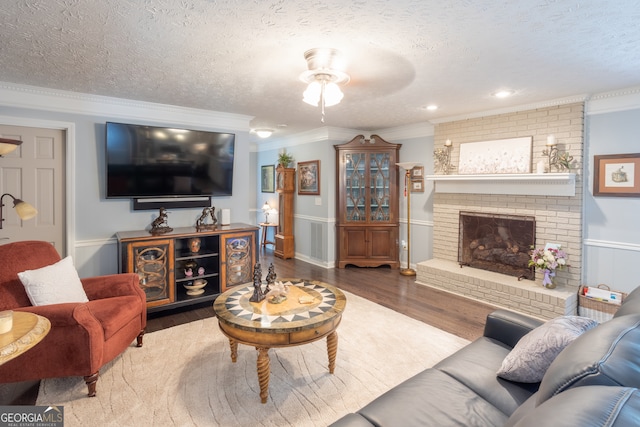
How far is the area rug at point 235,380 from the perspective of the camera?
2023mm

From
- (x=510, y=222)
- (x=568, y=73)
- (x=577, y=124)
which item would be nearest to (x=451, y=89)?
(x=568, y=73)

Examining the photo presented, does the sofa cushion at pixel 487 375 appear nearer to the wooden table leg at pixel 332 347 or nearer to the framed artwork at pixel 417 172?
the wooden table leg at pixel 332 347

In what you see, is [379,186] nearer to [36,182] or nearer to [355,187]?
[355,187]

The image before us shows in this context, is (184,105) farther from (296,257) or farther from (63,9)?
(296,257)

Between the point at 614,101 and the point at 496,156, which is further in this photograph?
the point at 496,156

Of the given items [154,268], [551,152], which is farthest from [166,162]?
[551,152]

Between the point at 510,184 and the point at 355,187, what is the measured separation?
2.35 meters

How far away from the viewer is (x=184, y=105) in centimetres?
402

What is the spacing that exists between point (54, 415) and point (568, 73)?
179 inches

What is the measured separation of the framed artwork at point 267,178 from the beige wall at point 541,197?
376 centimetres

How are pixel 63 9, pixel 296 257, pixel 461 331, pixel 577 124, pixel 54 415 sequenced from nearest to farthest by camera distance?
pixel 63 9 → pixel 54 415 → pixel 461 331 → pixel 577 124 → pixel 296 257

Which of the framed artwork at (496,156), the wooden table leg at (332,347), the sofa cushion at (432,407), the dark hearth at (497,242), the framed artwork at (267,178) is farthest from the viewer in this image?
the framed artwork at (267,178)
